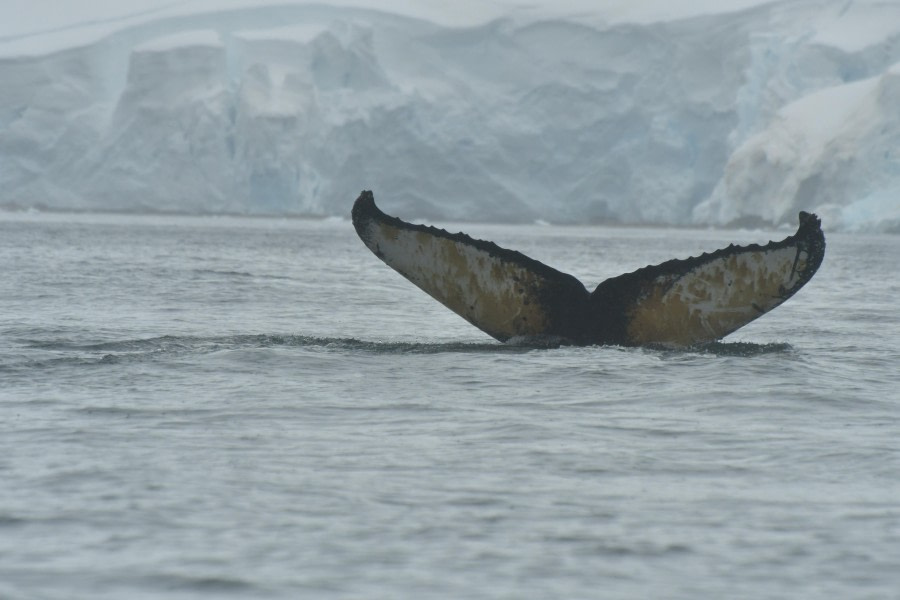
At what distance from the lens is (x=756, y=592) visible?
379cm

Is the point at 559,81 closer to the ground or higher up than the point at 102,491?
higher up

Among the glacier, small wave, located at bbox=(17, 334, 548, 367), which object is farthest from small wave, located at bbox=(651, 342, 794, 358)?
the glacier

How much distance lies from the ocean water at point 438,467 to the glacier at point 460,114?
178 ft

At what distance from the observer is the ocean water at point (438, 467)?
398 centimetres

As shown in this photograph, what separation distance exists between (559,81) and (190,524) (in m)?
70.2

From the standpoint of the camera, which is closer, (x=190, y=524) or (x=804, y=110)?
(x=190, y=524)

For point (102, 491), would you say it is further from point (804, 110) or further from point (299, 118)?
point (299, 118)

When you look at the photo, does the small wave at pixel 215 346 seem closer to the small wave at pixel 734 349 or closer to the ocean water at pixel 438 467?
the ocean water at pixel 438 467

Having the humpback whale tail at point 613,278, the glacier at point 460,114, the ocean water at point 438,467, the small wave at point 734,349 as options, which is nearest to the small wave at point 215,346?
the ocean water at point 438,467

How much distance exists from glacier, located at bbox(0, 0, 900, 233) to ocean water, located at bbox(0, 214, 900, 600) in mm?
54164

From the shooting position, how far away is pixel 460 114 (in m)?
73.1

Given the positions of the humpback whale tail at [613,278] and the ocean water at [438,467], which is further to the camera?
the humpback whale tail at [613,278]

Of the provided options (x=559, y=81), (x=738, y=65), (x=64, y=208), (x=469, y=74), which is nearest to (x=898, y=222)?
(x=738, y=65)

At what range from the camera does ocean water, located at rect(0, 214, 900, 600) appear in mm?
3980
